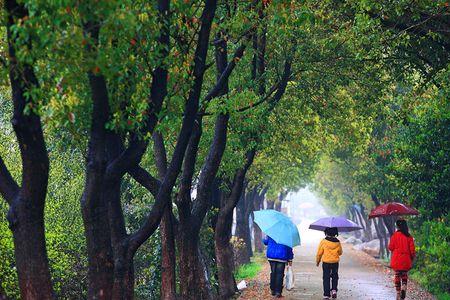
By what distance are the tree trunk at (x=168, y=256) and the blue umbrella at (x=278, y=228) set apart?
3.83 m

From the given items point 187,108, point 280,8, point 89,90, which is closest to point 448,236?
point 280,8

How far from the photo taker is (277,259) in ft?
59.6

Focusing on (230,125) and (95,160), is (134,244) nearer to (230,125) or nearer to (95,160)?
(95,160)

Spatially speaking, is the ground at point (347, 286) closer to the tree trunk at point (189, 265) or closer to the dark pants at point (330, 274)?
the dark pants at point (330, 274)

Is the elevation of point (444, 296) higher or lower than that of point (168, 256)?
lower

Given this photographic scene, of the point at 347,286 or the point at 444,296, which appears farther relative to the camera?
the point at 347,286

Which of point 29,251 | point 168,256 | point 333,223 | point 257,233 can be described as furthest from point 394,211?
point 257,233

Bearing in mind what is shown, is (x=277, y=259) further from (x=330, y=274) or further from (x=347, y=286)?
(x=347, y=286)

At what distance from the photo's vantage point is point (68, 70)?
8430 millimetres

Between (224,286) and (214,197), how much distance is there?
2.37m

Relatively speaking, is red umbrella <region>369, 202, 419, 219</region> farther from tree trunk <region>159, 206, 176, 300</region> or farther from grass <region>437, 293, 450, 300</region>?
tree trunk <region>159, 206, 176, 300</region>

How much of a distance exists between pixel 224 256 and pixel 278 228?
278cm

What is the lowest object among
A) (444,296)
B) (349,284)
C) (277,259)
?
(444,296)

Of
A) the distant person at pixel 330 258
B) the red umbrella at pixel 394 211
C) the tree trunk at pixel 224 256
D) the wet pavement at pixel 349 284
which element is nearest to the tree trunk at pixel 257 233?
the wet pavement at pixel 349 284
